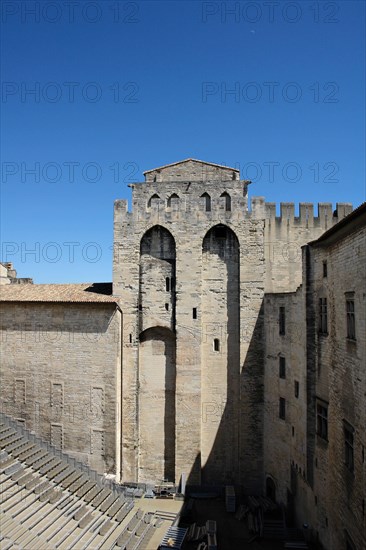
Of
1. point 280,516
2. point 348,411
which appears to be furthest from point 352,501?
point 280,516

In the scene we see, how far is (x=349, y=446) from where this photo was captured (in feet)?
36.4

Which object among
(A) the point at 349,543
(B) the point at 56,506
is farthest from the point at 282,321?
(B) the point at 56,506

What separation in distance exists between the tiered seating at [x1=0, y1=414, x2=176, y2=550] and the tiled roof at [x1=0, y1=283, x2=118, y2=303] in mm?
6250

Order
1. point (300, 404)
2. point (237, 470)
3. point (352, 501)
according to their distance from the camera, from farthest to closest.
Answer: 1. point (237, 470)
2. point (300, 404)
3. point (352, 501)

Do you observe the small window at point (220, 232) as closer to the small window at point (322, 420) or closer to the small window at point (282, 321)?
the small window at point (282, 321)

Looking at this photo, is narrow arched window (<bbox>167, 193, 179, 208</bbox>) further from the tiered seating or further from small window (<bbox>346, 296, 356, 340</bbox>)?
the tiered seating

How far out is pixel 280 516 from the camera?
1694 cm

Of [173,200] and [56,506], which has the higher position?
[173,200]

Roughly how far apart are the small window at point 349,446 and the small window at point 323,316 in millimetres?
3337

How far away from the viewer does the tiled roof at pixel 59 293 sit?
1988 centimetres

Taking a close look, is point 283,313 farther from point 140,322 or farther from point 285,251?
point 140,322

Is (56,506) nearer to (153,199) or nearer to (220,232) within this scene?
(220,232)

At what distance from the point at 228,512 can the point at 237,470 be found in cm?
222

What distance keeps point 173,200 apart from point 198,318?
6.51 metres
